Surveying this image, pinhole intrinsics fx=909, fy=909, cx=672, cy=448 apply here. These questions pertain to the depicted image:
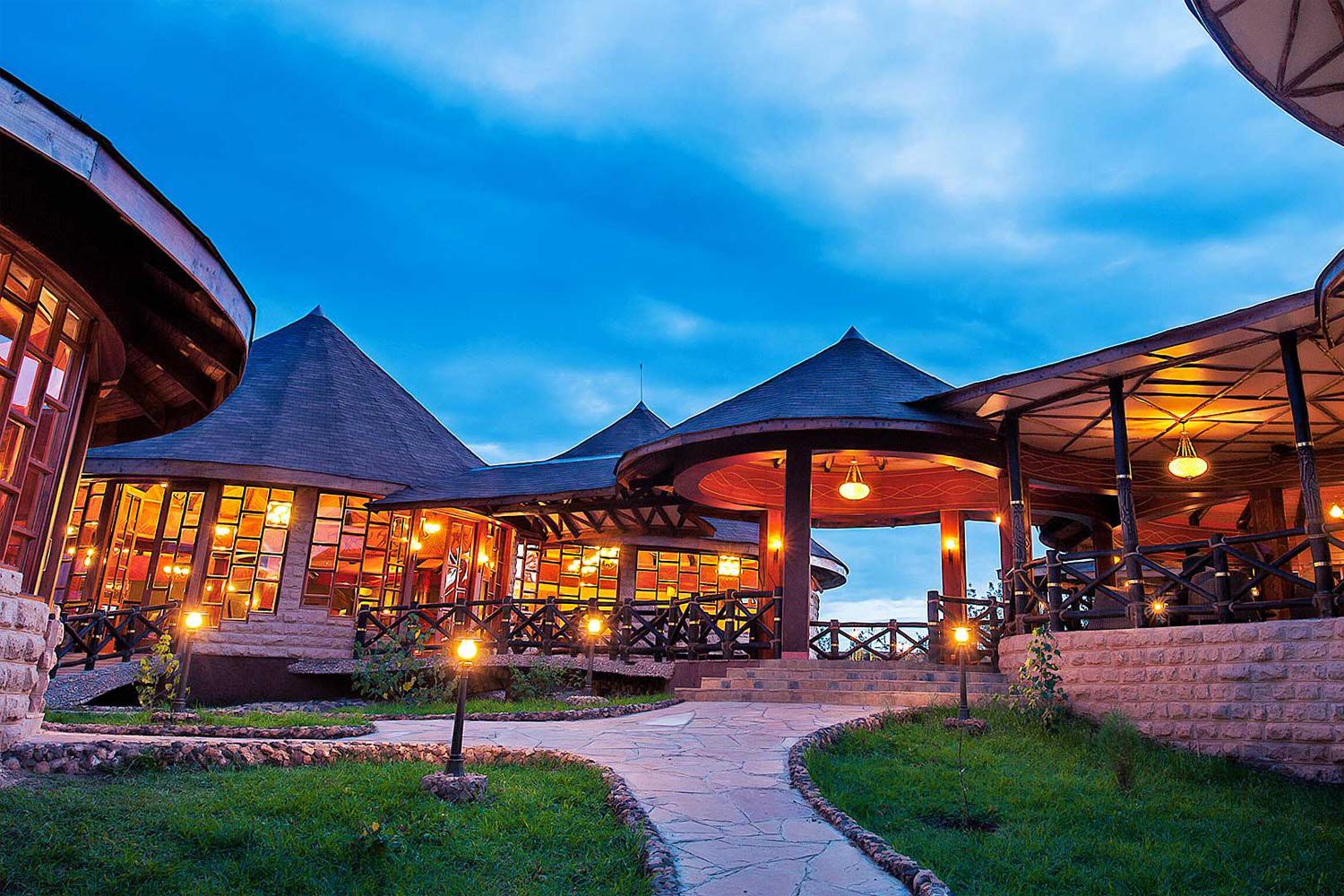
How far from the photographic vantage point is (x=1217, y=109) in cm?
9875

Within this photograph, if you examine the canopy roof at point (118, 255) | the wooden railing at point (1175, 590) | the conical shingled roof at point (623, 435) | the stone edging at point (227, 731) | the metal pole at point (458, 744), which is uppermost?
the conical shingled roof at point (623, 435)

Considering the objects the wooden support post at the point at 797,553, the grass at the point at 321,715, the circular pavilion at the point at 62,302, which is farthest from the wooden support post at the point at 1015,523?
the circular pavilion at the point at 62,302

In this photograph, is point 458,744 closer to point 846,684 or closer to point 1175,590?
point 846,684

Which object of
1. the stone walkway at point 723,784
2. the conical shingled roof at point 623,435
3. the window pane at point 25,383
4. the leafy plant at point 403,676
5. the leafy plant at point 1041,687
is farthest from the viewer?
the conical shingled roof at point 623,435

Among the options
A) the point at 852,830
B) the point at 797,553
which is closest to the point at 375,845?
the point at 852,830

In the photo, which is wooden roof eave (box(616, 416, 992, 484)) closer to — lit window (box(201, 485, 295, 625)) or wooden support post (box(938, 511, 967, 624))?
wooden support post (box(938, 511, 967, 624))

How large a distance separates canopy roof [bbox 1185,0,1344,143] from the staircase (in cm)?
663

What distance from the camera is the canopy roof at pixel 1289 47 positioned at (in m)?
6.17

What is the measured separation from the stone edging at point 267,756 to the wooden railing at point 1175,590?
6277 mm

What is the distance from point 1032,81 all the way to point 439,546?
98.4 metres

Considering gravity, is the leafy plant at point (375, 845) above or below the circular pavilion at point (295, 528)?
below

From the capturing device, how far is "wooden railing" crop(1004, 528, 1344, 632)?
8.69 metres

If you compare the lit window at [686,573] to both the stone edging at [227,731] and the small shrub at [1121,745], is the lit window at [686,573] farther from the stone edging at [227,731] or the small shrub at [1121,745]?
the small shrub at [1121,745]

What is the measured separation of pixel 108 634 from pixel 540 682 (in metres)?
7.66
